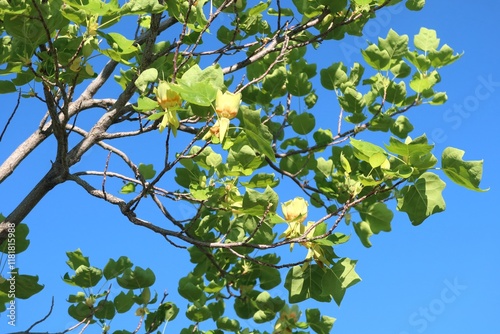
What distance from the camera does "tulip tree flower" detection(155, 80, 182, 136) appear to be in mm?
1568

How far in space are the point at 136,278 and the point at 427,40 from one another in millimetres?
1406

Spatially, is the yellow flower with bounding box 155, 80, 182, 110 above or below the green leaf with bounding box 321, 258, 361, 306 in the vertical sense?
above

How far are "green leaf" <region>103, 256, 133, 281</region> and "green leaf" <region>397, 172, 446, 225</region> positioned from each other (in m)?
1.08

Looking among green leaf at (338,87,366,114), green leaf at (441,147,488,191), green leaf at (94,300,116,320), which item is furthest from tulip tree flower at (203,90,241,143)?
green leaf at (94,300,116,320)

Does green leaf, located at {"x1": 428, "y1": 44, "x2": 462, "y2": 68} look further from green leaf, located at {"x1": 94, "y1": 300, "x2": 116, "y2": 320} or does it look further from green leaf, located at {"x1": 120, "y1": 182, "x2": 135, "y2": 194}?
green leaf, located at {"x1": 94, "y1": 300, "x2": 116, "y2": 320}

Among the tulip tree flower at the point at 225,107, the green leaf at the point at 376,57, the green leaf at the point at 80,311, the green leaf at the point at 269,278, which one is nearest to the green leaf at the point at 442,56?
the green leaf at the point at 376,57

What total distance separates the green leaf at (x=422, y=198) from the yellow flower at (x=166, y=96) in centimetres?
73

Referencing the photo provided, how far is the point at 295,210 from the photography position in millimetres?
1880

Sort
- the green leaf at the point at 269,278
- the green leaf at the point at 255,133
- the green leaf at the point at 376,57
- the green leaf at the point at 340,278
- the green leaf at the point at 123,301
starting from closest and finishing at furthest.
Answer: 1. the green leaf at the point at 255,133
2. the green leaf at the point at 340,278
3. the green leaf at the point at 376,57
4. the green leaf at the point at 269,278
5. the green leaf at the point at 123,301

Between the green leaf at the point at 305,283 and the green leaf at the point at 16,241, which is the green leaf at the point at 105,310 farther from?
the green leaf at the point at 305,283

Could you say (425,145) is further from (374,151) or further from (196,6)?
(196,6)

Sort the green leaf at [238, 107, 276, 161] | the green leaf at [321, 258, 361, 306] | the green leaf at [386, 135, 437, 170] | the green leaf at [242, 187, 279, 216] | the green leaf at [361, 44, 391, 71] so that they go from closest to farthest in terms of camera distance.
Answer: the green leaf at [238, 107, 276, 161]
the green leaf at [386, 135, 437, 170]
the green leaf at [242, 187, 279, 216]
the green leaf at [321, 258, 361, 306]
the green leaf at [361, 44, 391, 71]

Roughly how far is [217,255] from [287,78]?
0.75 meters

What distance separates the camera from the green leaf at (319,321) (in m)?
2.29
